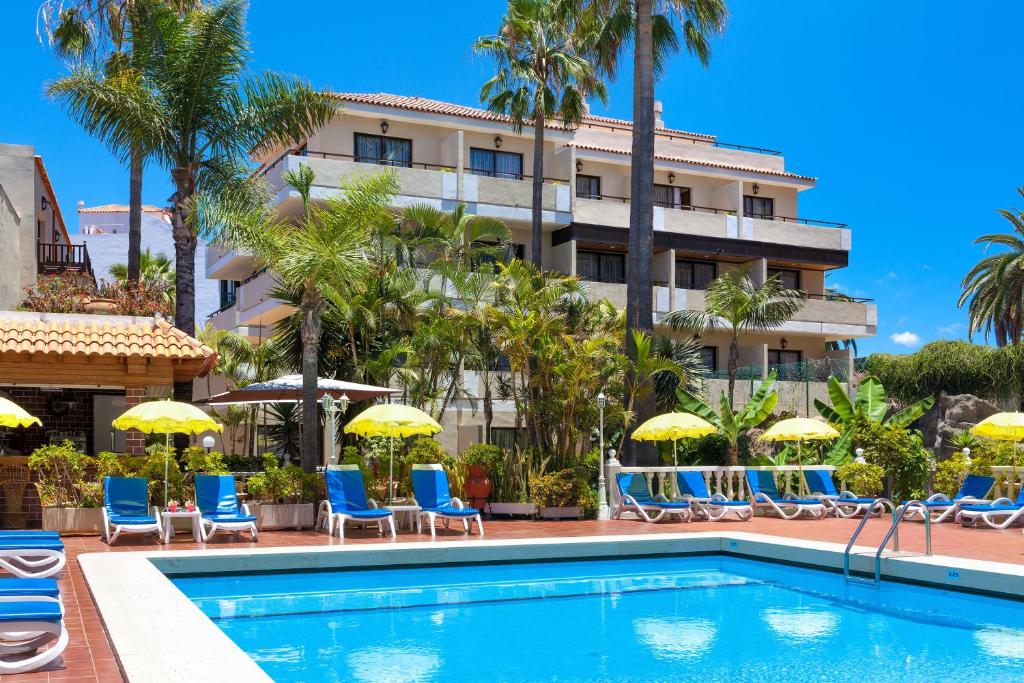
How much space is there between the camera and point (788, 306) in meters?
Answer: 32.2

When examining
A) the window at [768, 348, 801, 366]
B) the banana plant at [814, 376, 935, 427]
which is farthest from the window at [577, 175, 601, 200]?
the banana plant at [814, 376, 935, 427]

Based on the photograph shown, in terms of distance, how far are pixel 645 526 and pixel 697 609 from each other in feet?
21.4

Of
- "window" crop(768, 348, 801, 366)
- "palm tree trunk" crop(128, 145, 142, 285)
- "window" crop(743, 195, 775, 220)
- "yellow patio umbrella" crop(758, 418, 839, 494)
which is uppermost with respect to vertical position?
"window" crop(743, 195, 775, 220)

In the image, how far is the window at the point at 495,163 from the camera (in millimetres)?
36969

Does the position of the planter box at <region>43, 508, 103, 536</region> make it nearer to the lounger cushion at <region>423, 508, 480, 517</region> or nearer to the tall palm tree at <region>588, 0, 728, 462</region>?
the lounger cushion at <region>423, 508, 480, 517</region>

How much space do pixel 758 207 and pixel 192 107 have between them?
2727 centimetres

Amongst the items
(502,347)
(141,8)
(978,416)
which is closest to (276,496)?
(502,347)

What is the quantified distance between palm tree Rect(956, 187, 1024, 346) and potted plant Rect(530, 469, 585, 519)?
3115cm

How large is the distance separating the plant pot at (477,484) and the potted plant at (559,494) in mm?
963

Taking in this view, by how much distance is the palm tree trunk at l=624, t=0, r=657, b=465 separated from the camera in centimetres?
2356

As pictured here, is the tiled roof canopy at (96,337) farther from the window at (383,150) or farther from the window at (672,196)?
the window at (672,196)

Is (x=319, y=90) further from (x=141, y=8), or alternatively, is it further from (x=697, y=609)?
(x=697, y=609)

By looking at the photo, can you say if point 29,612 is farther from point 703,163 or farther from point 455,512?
point 703,163

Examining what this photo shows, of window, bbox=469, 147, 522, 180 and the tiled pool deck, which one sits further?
window, bbox=469, 147, 522, 180
